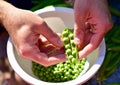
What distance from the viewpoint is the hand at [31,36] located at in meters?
1.40

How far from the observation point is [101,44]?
5.07 ft

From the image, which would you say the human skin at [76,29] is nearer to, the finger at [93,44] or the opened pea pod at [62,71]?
the finger at [93,44]

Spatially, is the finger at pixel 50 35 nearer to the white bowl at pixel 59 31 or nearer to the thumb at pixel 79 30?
the thumb at pixel 79 30

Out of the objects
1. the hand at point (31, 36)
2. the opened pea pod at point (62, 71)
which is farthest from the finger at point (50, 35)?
the opened pea pod at point (62, 71)

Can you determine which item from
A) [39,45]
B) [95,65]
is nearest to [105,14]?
[95,65]

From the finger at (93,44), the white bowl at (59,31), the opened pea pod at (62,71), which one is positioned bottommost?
the opened pea pod at (62,71)

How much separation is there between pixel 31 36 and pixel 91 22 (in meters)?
0.30

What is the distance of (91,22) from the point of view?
1.49m

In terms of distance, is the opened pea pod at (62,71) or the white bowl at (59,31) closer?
the white bowl at (59,31)

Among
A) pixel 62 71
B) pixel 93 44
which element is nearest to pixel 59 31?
pixel 62 71

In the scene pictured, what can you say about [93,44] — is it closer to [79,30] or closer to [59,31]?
[79,30]

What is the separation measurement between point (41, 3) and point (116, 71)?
2.08ft

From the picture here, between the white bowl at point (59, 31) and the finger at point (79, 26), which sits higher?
the finger at point (79, 26)

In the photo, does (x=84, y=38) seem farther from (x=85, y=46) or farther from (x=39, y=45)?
(x=39, y=45)
